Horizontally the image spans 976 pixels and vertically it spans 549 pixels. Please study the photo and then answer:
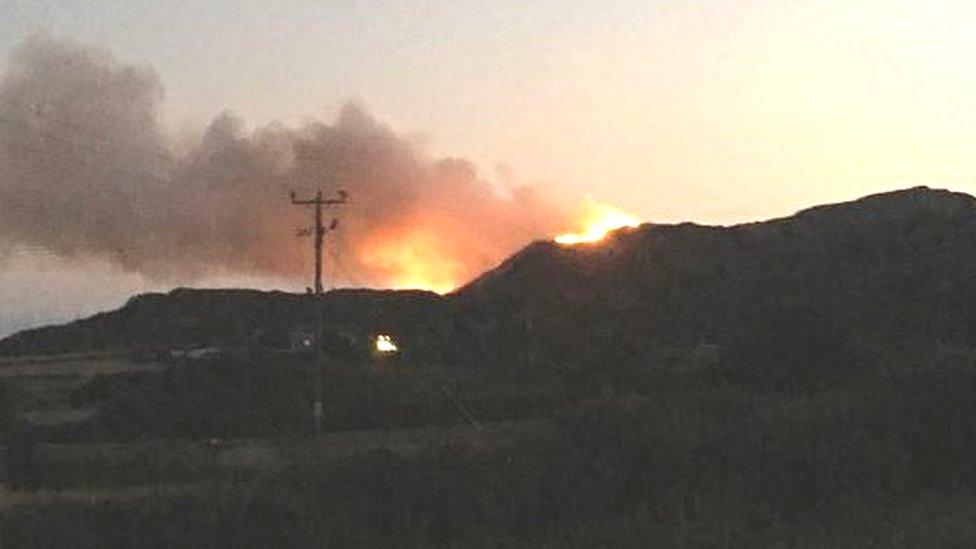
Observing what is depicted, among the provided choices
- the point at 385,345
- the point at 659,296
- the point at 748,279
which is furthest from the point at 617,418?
the point at 659,296

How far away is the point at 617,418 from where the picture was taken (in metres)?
31.5

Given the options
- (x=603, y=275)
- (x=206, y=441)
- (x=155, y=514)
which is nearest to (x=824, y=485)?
(x=155, y=514)

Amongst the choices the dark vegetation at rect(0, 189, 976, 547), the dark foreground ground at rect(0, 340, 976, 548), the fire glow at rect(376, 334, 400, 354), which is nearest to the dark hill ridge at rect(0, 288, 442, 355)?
the dark vegetation at rect(0, 189, 976, 547)

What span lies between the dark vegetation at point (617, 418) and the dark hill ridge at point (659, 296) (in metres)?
0.40

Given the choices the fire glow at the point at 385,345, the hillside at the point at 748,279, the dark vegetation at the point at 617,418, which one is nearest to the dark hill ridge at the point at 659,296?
the hillside at the point at 748,279

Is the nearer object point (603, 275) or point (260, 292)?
point (603, 275)

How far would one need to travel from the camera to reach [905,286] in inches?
3482

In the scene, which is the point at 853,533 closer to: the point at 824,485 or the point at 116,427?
the point at 824,485

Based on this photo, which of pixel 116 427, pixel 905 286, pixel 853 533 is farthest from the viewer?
pixel 905 286

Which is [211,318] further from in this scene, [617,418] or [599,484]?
[599,484]

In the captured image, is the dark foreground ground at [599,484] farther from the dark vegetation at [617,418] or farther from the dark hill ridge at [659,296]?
the dark hill ridge at [659,296]

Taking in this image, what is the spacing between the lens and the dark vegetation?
23531 millimetres

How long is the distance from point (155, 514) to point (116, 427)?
32.2 metres

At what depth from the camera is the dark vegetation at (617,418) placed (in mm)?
23531
